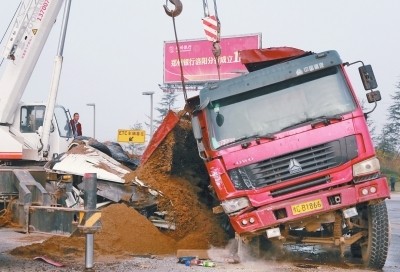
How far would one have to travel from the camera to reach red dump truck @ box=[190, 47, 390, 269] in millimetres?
8523

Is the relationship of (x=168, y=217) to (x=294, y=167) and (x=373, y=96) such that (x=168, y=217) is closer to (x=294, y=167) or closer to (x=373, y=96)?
(x=294, y=167)

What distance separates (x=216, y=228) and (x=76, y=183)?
2453 millimetres

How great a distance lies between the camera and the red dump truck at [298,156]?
28.0ft

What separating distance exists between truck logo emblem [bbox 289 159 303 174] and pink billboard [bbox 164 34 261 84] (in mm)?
31058

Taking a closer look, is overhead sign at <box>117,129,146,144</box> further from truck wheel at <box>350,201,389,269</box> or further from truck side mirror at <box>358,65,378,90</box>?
truck wheel at <box>350,201,389,269</box>

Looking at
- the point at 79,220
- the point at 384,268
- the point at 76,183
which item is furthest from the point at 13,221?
the point at 384,268

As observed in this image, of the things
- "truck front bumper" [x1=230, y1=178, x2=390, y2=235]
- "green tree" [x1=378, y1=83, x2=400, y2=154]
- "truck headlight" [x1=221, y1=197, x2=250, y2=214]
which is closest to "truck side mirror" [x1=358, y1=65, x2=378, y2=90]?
"truck front bumper" [x1=230, y1=178, x2=390, y2=235]

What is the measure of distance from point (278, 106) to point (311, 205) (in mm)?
1546

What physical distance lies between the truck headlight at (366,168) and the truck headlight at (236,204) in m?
1.48

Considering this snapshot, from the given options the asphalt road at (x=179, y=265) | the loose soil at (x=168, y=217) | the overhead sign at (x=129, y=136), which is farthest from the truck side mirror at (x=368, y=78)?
the overhead sign at (x=129, y=136)

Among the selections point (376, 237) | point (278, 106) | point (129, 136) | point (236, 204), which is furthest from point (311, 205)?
point (129, 136)

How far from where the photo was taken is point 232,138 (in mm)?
9086

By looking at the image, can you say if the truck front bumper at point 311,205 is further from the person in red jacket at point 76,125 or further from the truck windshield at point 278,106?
the person in red jacket at point 76,125

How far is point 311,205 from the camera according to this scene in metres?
8.45
